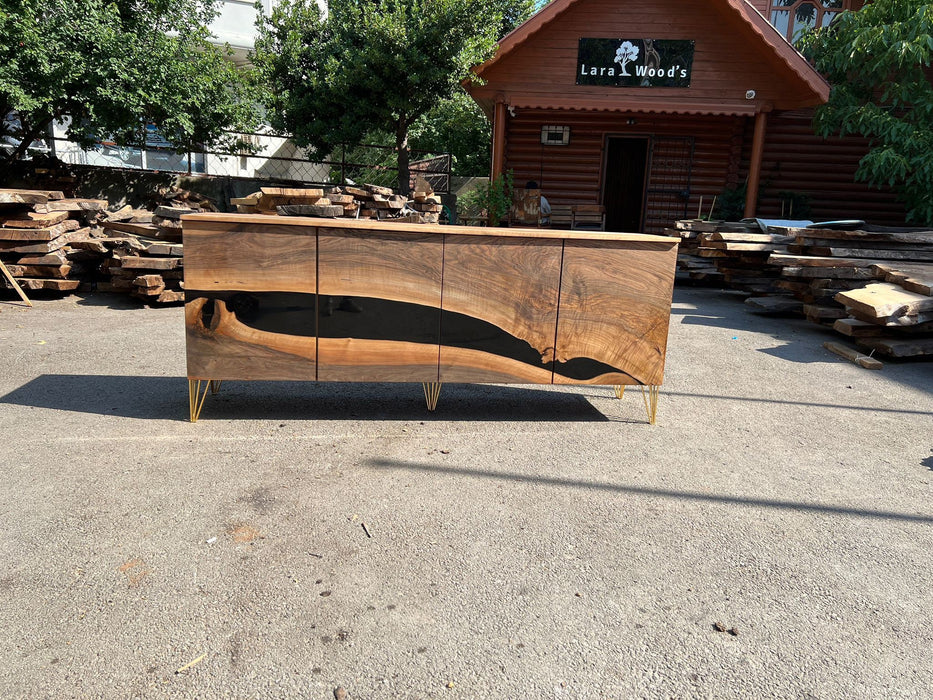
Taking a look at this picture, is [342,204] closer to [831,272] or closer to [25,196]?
[25,196]

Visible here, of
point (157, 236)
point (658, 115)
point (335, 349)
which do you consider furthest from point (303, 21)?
point (335, 349)

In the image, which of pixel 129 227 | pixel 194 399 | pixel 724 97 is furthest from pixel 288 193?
pixel 724 97

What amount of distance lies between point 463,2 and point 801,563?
40.7 ft

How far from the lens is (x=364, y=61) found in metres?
13.1

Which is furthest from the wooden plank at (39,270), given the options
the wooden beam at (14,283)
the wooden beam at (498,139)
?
the wooden beam at (498,139)

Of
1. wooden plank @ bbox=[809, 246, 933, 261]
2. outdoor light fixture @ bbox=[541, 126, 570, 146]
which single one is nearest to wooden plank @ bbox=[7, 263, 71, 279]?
wooden plank @ bbox=[809, 246, 933, 261]

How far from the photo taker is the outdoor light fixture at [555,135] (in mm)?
16578

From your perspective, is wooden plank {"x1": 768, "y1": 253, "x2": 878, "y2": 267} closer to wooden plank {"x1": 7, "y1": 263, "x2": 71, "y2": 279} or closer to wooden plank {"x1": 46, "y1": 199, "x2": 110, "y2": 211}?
wooden plank {"x1": 7, "y1": 263, "x2": 71, "y2": 279}

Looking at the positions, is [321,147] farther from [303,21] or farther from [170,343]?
[170,343]

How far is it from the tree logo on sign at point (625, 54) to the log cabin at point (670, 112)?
0.10 feet

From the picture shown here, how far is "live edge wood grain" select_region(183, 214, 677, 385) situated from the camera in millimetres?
4547

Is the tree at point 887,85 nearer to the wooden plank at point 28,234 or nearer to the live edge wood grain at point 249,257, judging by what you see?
the live edge wood grain at point 249,257

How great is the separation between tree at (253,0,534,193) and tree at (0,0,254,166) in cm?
180

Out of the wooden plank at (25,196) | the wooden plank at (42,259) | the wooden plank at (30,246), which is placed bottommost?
the wooden plank at (42,259)
